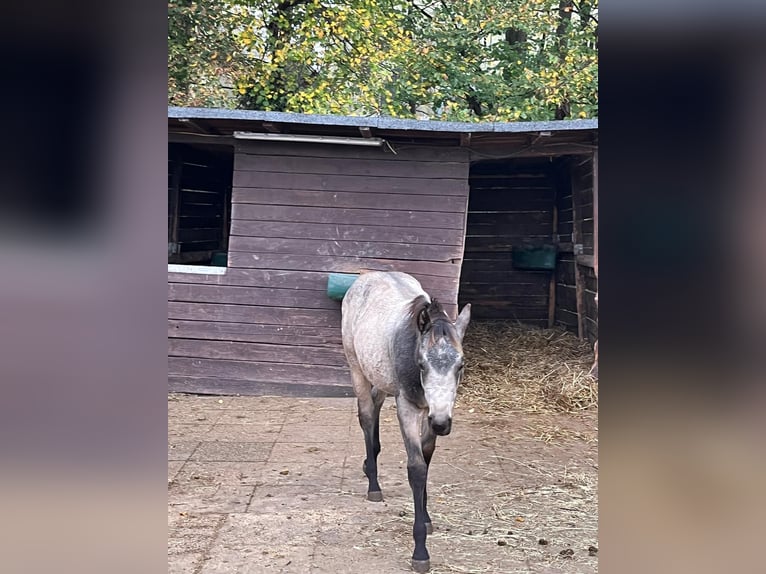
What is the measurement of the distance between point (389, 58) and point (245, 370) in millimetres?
7724

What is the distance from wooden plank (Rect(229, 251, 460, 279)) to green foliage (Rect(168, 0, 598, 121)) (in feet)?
18.0

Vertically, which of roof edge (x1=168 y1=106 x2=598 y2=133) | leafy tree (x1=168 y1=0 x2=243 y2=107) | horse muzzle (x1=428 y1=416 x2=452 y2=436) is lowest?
horse muzzle (x1=428 y1=416 x2=452 y2=436)

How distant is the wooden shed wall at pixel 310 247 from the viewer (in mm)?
6590

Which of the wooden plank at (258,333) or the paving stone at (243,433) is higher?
the wooden plank at (258,333)

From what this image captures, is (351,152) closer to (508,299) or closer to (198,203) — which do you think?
(198,203)

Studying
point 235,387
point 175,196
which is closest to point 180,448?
point 235,387

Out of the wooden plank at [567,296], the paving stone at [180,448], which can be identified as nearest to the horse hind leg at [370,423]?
the paving stone at [180,448]

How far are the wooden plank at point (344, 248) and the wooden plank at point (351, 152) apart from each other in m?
0.86

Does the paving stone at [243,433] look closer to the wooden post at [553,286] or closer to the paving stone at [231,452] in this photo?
the paving stone at [231,452]

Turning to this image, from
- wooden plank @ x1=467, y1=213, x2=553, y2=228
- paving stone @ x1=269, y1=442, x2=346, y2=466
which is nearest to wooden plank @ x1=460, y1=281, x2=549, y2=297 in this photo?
wooden plank @ x1=467, y1=213, x2=553, y2=228

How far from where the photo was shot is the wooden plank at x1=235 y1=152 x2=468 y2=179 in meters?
6.60
